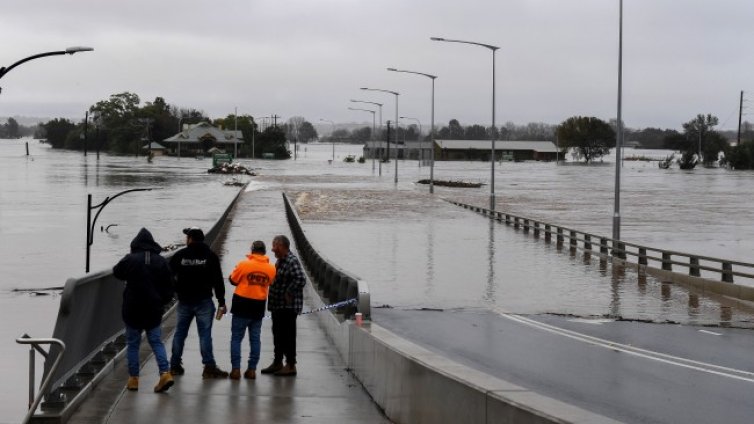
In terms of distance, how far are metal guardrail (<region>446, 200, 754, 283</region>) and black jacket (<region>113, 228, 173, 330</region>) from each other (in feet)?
66.3

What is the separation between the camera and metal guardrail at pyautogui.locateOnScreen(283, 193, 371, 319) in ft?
45.9

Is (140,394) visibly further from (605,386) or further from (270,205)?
(270,205)

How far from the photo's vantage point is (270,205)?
7375 cm

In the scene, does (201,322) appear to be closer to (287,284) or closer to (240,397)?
(287,284)

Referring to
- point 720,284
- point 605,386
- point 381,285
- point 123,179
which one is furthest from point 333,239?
point 123,179

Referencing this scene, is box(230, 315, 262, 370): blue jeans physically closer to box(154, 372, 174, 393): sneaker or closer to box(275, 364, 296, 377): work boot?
box(275, 364, 296, 377): work boot

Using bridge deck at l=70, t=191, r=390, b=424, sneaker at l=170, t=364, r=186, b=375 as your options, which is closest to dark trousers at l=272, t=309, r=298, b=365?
bridge deck at l=70, t=191, r=390, b=424

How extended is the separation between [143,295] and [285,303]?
2084 mm

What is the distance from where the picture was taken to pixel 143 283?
439 inches

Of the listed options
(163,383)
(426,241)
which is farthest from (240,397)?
(426,241)

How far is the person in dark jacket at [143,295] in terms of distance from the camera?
11109 millimetres

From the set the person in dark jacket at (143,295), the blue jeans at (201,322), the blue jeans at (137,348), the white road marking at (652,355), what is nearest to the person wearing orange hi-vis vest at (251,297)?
the blue jeans at (201,322)

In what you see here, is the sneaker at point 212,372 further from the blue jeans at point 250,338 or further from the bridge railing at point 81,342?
the bridge railing at point 81,342

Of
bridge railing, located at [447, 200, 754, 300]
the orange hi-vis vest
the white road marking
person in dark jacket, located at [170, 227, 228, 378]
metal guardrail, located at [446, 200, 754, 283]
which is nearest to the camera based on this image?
person in dark jacket, located at [170, 227, 228, 378]
